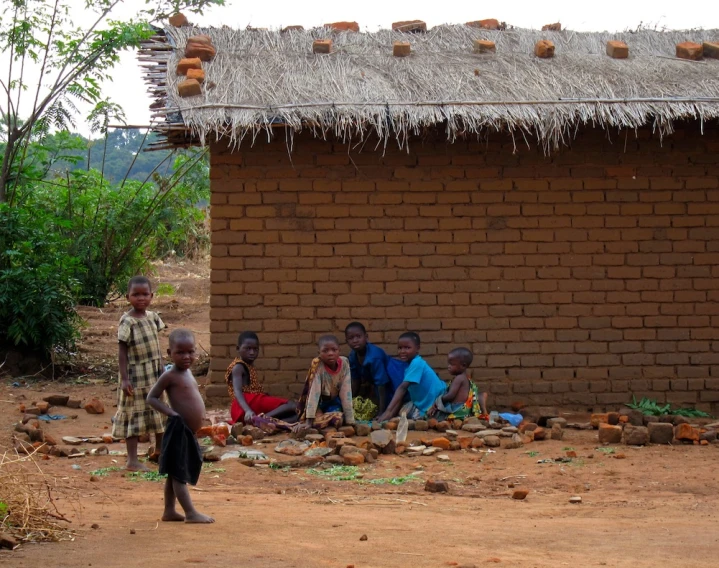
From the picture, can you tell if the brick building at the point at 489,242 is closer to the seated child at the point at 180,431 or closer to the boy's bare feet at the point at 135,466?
the boy's bare feet at the point at 135,466

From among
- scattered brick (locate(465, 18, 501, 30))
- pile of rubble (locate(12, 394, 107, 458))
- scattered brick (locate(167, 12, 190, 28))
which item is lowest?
pile of rubble (locate(12, 394, 107, 458))

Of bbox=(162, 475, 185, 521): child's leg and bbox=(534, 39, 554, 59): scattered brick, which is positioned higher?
bbox=(534, 39, 554, 59): scattered brick

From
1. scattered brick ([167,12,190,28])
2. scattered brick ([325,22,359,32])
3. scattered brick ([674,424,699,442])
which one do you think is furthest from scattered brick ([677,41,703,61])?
scattered brick ([167,12,190,28])

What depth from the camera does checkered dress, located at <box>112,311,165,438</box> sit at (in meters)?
5.73

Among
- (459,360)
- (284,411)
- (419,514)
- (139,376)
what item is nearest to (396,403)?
(459,360)

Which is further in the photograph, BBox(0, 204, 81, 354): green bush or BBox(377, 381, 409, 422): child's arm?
BBox(0, 204, 81, 354): green bush

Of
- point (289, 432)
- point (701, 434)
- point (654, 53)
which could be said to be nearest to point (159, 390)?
point (289, 432)

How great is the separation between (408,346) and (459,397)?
54 centimetres

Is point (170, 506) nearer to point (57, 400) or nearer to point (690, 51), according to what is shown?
point (57, 400)

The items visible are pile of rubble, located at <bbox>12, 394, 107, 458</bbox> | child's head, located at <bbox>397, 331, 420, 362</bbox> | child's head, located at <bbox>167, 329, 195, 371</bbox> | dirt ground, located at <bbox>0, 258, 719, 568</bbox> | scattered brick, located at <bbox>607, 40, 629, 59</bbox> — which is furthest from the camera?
scattered brick, located at <bbox>607, 40, 629, 59</bbox>

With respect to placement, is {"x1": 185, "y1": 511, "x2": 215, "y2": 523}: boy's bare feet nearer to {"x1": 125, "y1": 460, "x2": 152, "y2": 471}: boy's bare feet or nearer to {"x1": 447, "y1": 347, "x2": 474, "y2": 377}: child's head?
{"x1": 125, "y1": 460, "x2": 152, "y2": 471}: boy's bare feet

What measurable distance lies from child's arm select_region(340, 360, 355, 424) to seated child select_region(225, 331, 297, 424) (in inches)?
20.7

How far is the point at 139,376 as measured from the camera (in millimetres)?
5855

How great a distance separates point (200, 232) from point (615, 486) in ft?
50.3
